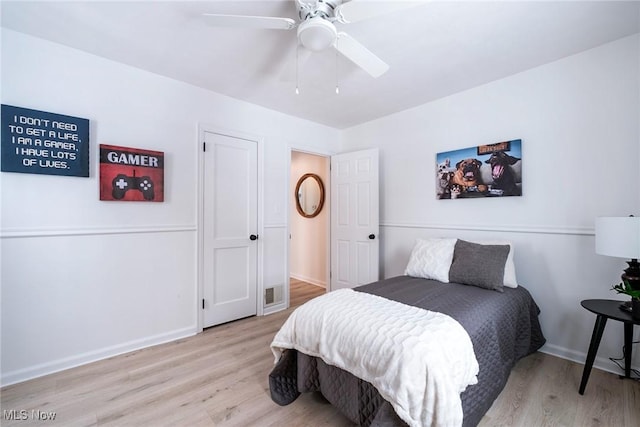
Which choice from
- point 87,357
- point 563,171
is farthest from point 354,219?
point 87,357

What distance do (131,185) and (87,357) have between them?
1407 millimetres

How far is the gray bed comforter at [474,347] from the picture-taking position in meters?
1.37

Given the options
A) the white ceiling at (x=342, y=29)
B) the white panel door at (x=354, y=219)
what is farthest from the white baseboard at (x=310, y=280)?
the white ceiling at (x=342, y=29)

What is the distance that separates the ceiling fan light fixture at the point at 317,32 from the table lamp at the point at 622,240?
2012mm

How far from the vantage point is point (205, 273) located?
2770 mm

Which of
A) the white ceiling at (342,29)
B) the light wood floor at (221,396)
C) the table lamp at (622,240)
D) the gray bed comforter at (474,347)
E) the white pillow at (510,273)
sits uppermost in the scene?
the white ceiling at (342,29)

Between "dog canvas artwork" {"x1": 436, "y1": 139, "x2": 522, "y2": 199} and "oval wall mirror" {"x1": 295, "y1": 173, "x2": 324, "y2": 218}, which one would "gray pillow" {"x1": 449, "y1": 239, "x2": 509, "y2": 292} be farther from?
"oval wall mirror" {"x1": 295, "y1": 173, "x2": 324, "y2": 218}

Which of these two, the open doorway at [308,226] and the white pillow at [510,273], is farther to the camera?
the open doorway at [308,226]

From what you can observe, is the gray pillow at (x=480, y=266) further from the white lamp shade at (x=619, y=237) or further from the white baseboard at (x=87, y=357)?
the white baseboard at (x=87, y=357)

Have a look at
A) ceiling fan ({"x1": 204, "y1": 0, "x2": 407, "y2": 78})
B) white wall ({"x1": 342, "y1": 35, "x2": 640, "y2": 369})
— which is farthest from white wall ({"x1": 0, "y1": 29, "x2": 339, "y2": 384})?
white wall ({"x1": 342, "y1": 35, "x2": 640, "y2": 369})

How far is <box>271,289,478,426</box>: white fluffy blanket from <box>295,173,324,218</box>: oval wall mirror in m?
2.88

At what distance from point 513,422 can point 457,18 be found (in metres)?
2.44

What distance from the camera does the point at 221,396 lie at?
1.76 m

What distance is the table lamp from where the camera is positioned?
5.20 ft
